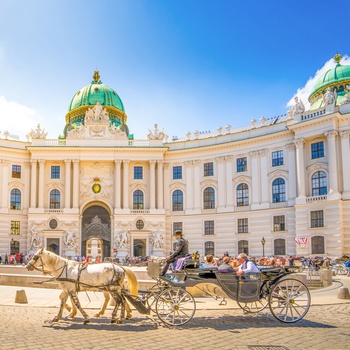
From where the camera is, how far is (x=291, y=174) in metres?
48.9

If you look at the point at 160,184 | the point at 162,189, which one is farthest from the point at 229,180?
the point at 160,184

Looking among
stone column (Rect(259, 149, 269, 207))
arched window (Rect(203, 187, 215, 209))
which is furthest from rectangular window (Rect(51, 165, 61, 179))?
stone column (Rect(259, 149, 269, 207))

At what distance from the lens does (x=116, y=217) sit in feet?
179

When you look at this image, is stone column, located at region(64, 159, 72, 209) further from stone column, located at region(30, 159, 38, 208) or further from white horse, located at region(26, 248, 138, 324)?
white horse, located at region(26, 248, 138, 324)

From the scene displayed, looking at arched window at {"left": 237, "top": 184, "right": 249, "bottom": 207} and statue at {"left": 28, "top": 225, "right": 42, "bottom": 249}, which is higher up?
arched window at {"left": 237, "top": 184, "right": 249, "bottom": 207}

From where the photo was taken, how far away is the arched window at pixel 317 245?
43.7 m

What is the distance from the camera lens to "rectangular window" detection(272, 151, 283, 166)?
50.2m

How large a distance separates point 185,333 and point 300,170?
3808cm

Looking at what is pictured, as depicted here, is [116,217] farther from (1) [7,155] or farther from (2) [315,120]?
(2) [315,120]

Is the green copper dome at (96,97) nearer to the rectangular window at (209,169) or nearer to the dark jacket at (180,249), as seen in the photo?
the rectangular window at (209,169)

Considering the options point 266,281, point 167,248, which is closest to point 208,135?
point 167,248

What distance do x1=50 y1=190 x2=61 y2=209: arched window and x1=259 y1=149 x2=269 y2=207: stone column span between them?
25371 mm

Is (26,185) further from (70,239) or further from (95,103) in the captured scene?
(95,103)

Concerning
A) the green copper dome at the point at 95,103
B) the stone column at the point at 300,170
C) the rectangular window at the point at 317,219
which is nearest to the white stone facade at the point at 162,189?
the stone column at the point at 300,170
